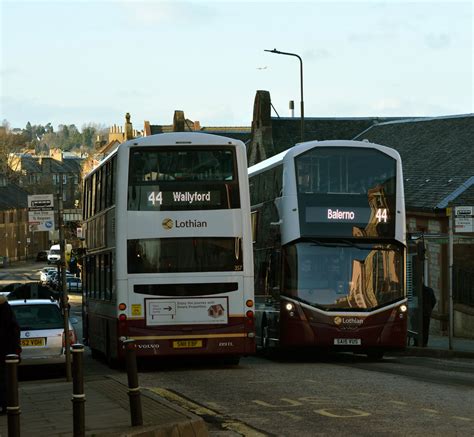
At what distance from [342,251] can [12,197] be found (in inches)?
Answer: 5452

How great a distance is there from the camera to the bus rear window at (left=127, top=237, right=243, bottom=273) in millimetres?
22422

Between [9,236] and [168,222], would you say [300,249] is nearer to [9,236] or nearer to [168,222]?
[168,222]

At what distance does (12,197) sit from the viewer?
15962 cm

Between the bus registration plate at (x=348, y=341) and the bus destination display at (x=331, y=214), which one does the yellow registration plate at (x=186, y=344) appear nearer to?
the bus registration plate at (x=348, y=341)

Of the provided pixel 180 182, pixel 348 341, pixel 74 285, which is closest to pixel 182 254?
pixel 180 182

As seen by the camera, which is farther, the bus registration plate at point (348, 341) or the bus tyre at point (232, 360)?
the bus registration plate at point (348, 341)

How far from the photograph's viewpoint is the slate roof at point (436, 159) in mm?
39625

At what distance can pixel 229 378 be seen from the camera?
19875 mm

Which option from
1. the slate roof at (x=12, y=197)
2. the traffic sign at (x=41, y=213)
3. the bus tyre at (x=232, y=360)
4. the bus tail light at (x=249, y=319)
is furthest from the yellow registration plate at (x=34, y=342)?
the slate roof at (x=12, y=197)

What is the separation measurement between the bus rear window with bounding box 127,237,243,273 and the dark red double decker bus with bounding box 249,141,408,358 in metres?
2.66

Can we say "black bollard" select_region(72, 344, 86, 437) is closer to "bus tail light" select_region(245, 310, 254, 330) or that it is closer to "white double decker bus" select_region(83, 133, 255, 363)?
"white double decker bus" select_region(83, 133, 255, 363)

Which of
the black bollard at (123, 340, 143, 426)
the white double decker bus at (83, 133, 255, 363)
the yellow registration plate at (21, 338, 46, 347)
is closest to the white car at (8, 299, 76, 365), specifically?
the yellow registration plate at (21, 338, 46, 347)

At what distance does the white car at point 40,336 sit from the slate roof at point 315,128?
146ft

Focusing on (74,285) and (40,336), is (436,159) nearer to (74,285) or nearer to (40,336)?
(40,336)
